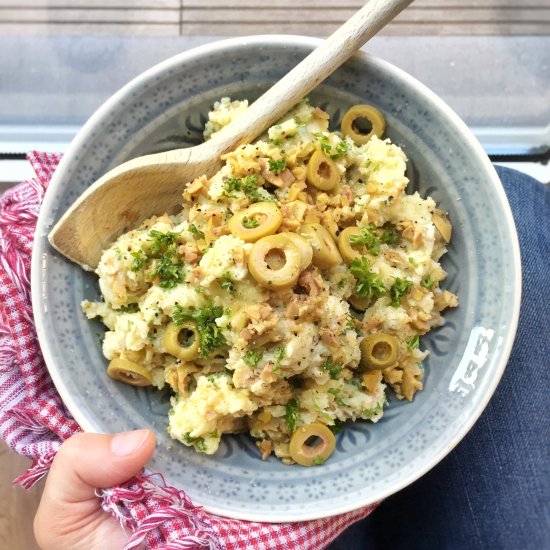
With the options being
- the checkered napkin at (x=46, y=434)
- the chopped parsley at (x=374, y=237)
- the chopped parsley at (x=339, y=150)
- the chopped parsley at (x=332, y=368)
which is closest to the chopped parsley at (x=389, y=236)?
the chopped parsley at (x=374, y=237)

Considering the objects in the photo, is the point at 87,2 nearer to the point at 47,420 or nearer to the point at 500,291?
the point at 47,420

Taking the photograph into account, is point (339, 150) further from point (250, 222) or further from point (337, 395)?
point (337, 395)

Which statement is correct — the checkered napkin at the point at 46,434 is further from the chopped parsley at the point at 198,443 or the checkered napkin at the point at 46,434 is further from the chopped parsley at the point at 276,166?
the chopped parsley at the point at 276,166

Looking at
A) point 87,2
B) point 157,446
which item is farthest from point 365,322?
point 87,2

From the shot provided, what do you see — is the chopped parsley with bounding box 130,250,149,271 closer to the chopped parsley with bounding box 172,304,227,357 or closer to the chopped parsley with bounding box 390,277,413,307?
the chopped parsley with bounding box 172,304,227,357

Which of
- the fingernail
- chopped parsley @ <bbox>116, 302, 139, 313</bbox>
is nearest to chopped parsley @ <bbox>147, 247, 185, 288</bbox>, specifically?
chopped parsley @ <bbox>116, 302, 139, 313</bbox>

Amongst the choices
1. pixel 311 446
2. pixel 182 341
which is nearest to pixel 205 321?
pixel 182 341
